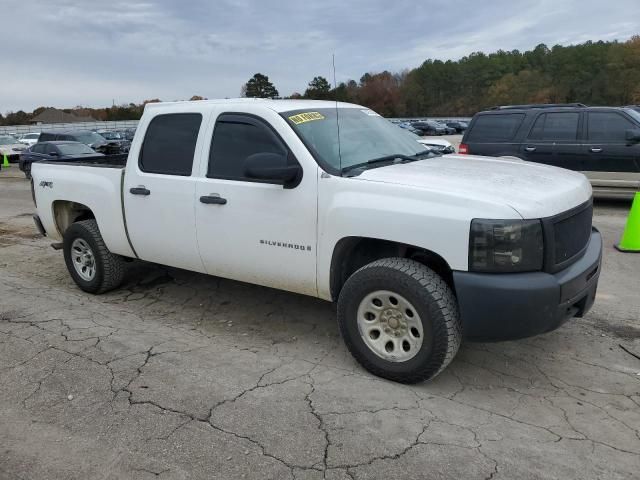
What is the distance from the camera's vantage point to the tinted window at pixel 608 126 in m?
9.49

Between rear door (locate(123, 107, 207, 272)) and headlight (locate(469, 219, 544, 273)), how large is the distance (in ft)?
7.75

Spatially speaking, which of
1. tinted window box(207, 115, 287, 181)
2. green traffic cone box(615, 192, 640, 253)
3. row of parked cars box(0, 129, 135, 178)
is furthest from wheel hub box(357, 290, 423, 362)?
row of parked cars box(0, 129, 135, 178)

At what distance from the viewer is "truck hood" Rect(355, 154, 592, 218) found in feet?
10.7

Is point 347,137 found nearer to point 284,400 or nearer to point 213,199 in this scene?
point 213,199

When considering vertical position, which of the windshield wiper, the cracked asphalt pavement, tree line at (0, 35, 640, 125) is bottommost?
the cracked asphalt pavement

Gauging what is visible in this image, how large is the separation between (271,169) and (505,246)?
161cm

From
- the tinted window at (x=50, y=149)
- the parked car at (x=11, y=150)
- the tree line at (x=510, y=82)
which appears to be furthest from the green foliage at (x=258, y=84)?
the tree line at (x=510, y=82)

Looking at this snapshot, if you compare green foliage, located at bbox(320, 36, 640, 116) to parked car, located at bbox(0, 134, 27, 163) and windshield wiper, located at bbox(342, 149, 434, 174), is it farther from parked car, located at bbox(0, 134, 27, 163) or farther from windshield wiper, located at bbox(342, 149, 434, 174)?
windshield wiper, located at bbox(342, 149, 434, 174)

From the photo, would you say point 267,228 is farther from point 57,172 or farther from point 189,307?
point 57,172

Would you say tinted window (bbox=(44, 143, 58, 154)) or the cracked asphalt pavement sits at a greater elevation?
tinted window (bbox=(44, 143, 58, 154))

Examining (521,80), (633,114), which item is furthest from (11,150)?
(521,80)

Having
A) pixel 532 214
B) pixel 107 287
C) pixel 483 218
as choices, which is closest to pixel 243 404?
pixel 483 218

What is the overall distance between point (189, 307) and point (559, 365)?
10.7ft

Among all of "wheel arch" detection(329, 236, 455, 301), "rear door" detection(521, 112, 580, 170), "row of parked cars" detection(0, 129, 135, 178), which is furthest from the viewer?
"row of parked cars" detection(0, 129, 135, 178)
